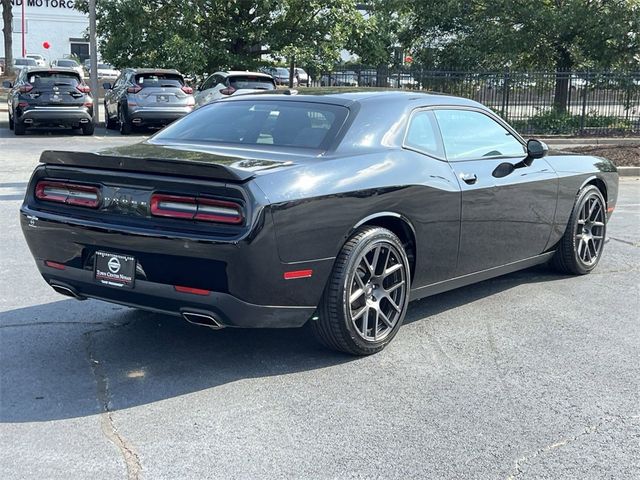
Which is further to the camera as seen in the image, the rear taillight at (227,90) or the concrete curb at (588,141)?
the concrete curb at (588,141)

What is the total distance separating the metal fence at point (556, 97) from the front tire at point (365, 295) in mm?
17508

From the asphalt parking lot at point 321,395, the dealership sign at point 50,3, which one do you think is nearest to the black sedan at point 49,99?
the asphalt parking lot at point 321,395

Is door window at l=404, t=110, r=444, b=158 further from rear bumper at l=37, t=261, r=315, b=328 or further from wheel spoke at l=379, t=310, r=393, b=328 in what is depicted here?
rear bumper at l=37, t=261, r=315, b=328

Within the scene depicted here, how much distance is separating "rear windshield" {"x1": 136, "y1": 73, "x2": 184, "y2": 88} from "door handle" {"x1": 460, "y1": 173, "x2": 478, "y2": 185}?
15.6 metres

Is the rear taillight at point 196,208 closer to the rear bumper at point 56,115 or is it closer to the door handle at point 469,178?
the door handle at point 469,178

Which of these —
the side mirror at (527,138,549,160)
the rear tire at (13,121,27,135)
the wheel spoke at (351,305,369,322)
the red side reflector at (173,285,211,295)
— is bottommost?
the wheel spoke at (351,305,369,322)

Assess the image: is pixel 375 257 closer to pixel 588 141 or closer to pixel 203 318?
pixel 203 318

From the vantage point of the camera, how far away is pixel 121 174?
445 centimetres

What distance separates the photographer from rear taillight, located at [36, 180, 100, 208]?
4574 mm

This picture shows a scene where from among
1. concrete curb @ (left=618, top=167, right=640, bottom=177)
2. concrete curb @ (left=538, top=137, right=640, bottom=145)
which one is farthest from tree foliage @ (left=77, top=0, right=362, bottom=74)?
concrete curb @ (left=618, top=167, right=640, bottom=177)

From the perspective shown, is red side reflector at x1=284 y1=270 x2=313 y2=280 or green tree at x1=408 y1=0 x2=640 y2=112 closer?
red side reflector at x1=284 y1=270 x2=313 y2=280

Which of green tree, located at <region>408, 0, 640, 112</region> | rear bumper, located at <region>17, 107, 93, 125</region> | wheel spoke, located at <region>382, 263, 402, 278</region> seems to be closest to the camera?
wheel spoke, located at <region>382, 263, 402, 278</region>

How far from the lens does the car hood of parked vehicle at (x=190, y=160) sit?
13.7 ft

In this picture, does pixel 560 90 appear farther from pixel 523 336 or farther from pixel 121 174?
pixel 121 174
